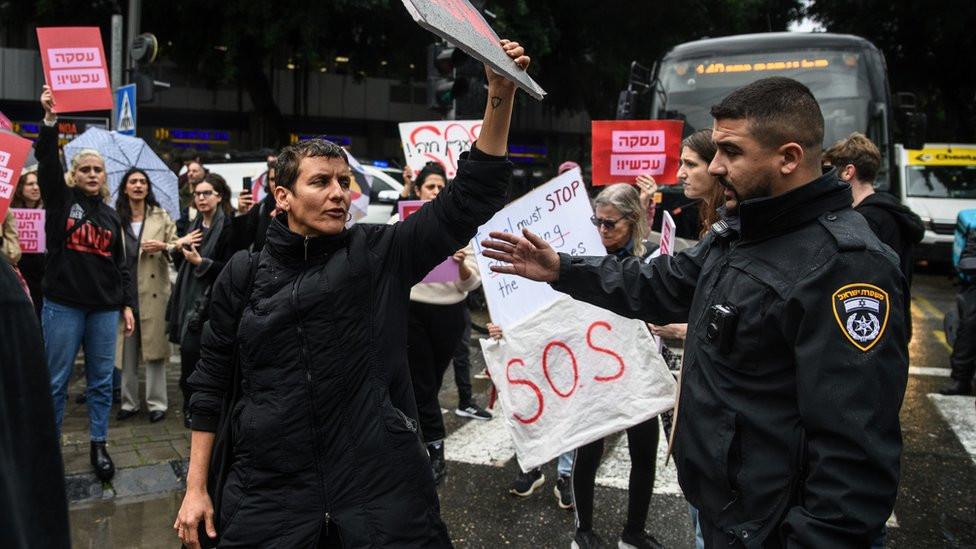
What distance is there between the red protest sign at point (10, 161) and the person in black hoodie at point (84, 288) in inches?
13.3

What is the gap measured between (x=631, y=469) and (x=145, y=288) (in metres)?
4.24

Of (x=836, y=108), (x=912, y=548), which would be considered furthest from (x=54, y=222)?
(x=836, y=108)

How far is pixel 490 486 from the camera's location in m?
5.25

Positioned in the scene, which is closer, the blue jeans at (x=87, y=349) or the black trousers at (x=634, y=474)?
the black trousers at (x=634, y=474)

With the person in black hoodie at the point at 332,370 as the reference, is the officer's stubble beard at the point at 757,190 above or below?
above

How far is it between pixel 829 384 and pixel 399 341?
4.12 feet

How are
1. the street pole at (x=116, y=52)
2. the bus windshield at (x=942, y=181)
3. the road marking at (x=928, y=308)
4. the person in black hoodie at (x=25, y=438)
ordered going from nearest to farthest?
the person in black hoodie at (x=25, y=438) → the road marking at (x=928, y=308) → the street pole at (x=116, y=52) → the bus windshield at (x=942, y=181)

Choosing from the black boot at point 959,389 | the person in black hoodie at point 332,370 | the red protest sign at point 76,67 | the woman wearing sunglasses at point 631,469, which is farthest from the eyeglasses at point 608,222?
the black boot at point 959,389

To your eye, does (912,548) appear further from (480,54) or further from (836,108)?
(836,108)

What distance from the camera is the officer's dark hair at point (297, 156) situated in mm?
2709

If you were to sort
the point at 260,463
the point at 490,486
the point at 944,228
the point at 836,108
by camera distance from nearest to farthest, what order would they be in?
the point at 260,463, the point at 490,486, the point at 836,108, the point at 944,228

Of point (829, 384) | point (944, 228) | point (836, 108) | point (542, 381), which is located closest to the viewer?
point (829, 384)

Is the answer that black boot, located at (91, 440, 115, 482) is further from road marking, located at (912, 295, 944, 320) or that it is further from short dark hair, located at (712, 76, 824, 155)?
road marking, located at (912, 295, 944, 320)

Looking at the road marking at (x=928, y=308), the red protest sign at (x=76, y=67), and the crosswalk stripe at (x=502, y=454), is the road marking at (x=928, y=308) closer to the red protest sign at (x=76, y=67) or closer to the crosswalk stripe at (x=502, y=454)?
the crosswalk stripe at (x=502, y=454)
